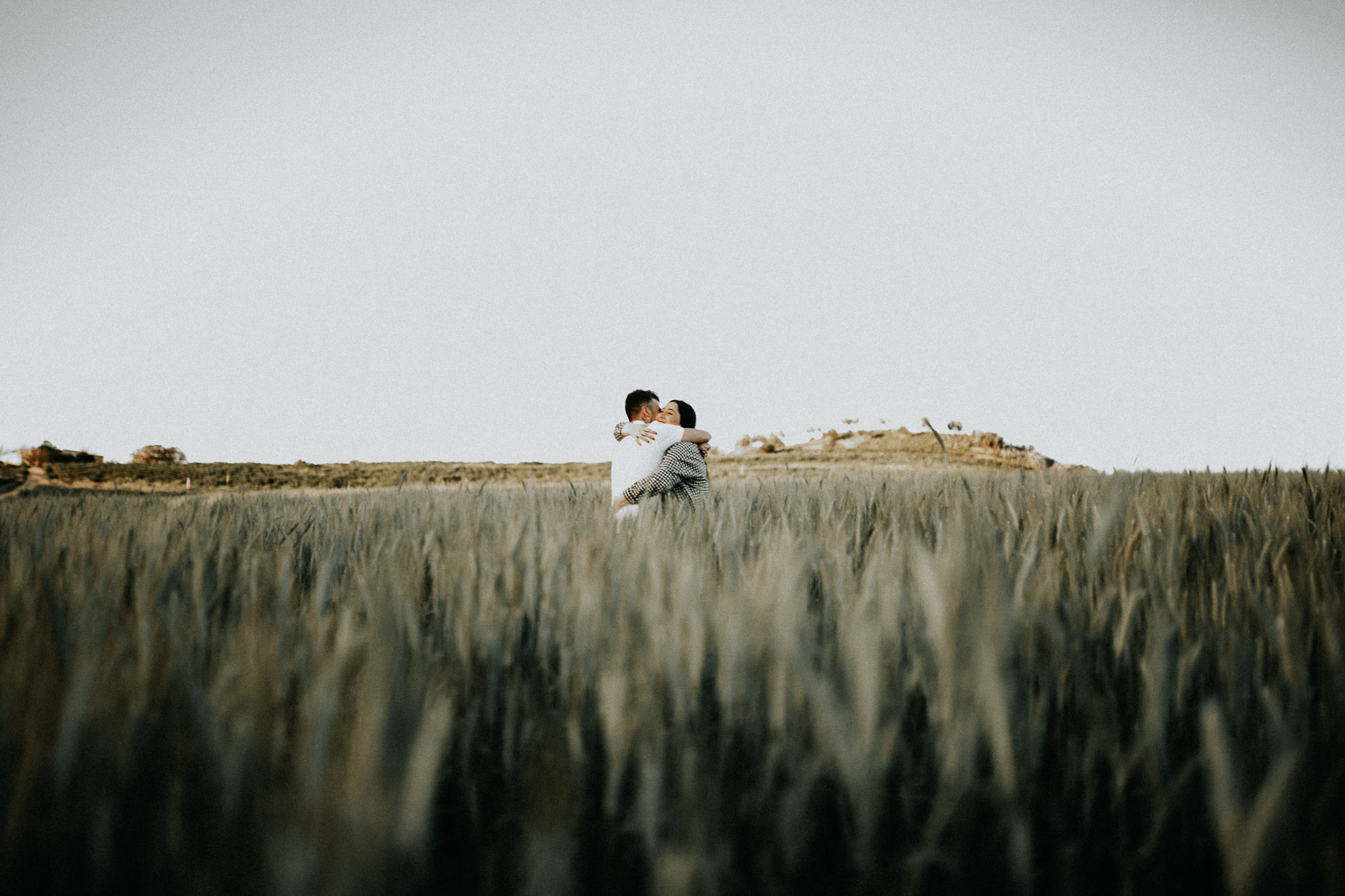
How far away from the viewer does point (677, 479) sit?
3.31 metres

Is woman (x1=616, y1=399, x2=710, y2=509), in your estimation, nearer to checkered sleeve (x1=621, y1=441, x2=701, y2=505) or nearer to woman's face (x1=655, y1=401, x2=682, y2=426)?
checkered sleeve (x1=621, y1=441, x2=701, y2=505)

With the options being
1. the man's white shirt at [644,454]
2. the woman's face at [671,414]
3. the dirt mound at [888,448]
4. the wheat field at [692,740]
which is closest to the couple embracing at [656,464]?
the man's white shirt at [644,454]

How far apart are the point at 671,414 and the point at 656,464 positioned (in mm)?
947

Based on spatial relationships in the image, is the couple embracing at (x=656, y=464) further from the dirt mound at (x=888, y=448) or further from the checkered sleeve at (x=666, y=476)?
the dirt mound at (x=888, y=448)

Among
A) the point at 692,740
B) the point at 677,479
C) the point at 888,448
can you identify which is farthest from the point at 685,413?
the point at 888,448

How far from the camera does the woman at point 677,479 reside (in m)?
3.22

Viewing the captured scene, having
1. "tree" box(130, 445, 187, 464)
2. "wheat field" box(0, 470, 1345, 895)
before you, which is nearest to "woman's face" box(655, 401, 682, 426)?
"wheat field" box(0, 470, 1345, 895)

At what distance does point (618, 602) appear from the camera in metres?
0.94

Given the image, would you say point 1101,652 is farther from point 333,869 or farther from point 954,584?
point 333,869

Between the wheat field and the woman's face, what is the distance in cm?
319

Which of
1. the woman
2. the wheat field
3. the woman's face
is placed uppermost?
the woman's face

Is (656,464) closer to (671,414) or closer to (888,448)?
(671,414)

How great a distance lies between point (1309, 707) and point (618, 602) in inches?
32.4

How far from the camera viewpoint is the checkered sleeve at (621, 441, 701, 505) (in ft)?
10.6
